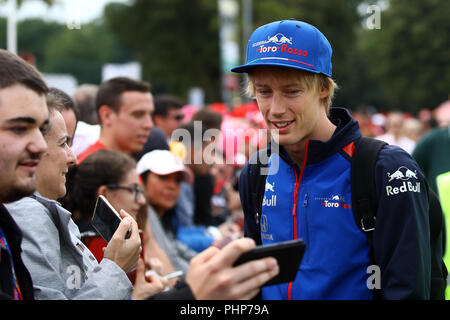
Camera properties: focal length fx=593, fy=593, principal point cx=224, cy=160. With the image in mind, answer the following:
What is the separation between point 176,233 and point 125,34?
110 ft

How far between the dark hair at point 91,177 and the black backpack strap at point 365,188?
66.9 inches

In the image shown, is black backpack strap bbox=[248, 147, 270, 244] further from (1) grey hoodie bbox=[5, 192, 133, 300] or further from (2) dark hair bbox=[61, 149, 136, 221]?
(2) dark hair bbox=[61, 149, 136, 221]

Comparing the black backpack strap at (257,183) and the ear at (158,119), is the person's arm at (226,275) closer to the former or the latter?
the black backpack strap at (257,183)

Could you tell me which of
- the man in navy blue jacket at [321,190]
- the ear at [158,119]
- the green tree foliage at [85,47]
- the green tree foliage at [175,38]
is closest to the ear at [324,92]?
the man in navy blue jacket at [321,190]

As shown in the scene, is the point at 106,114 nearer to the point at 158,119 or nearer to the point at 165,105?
the point at 165,105

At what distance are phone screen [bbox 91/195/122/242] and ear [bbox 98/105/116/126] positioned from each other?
3082 mm

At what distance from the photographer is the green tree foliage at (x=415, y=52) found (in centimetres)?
3772

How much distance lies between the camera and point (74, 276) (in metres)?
2.30

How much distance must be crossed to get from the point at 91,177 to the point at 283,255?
2.14 metres

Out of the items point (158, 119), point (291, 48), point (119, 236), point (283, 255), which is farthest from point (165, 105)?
point (283, 255)

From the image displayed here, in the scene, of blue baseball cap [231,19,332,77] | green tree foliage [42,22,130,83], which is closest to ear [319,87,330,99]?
blue baseball cap [231,19,332,77]

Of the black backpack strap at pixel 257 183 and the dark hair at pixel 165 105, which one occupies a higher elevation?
the dark hair at pixel 165 105

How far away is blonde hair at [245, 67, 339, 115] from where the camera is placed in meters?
2.62
